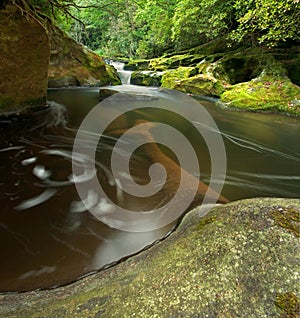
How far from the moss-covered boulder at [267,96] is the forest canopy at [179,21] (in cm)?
166

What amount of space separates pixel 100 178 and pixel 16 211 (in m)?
1.23

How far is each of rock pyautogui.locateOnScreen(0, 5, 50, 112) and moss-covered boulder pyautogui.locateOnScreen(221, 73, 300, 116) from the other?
7.56 meters

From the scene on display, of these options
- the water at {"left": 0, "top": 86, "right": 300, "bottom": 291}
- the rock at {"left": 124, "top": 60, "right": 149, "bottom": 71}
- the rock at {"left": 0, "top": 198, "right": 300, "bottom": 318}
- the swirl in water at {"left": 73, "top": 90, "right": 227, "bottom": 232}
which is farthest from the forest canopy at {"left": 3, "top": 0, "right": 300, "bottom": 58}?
the rock at {"left": 0, "top": 198, "right": 300, "bottom": 318}

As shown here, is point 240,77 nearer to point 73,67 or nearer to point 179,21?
point 179,21

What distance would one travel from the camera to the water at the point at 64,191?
1986mm

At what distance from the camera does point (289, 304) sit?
43.9 inches

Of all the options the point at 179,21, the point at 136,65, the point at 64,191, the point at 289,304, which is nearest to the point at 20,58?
the point at 64,191

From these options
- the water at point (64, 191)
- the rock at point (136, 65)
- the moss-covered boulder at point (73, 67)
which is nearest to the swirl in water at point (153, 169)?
the water at point (64, 191)

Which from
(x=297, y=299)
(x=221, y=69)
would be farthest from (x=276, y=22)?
(x=297, y=299)

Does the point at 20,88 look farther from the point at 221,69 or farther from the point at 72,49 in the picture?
the point at 221,69

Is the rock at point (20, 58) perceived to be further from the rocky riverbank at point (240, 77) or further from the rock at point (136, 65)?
the rock at point (136, 65)

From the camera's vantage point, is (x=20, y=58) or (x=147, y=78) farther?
(x=147, y=78)

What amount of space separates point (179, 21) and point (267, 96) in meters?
7.88

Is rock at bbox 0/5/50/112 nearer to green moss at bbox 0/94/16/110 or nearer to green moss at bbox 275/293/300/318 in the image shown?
green moss at bbox 0/94/16/110
